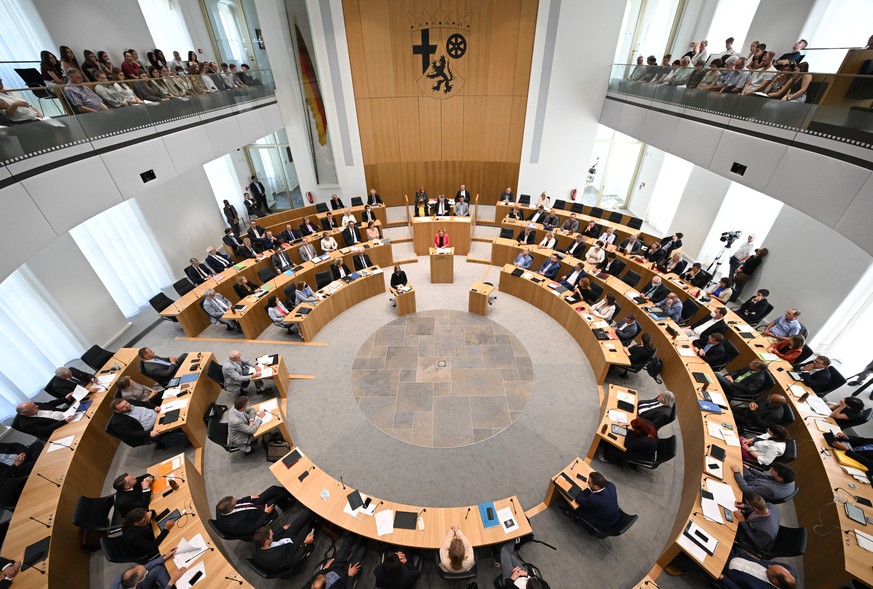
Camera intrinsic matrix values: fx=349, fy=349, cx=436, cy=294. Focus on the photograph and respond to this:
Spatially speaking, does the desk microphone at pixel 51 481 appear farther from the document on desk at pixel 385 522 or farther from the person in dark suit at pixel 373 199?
the person in dark suit at pixel 373 199

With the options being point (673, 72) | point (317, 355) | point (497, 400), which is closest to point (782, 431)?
point (497, 400)

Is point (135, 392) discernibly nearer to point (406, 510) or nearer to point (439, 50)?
point (406, 510)

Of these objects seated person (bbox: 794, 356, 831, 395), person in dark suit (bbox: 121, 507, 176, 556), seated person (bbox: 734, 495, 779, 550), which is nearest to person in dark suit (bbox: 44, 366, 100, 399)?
person in dark suit (bbox: 121, 507, 176, 556)

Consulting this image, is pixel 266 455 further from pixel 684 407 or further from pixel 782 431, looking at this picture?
pixel 782 431

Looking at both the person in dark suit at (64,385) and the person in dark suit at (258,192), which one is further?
the person in dark suit at (258,192)

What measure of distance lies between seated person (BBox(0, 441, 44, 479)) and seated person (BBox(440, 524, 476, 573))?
6105 millimetres

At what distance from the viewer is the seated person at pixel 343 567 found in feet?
11.9

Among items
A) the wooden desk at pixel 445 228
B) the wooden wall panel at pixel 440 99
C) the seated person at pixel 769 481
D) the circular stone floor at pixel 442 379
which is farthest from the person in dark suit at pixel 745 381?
the wooden wall panel at pixel 440 99

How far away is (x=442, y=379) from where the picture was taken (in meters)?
7.48

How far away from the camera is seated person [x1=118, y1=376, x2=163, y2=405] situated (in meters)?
5.83

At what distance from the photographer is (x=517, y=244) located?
35.8ft

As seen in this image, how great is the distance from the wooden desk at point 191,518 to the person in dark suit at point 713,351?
7917 millimetres

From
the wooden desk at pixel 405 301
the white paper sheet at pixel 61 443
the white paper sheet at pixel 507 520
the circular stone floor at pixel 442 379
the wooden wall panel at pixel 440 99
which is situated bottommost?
the circular stone floor at pixel 442 379

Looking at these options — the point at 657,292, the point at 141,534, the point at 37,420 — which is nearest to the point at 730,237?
the point at 657,292
